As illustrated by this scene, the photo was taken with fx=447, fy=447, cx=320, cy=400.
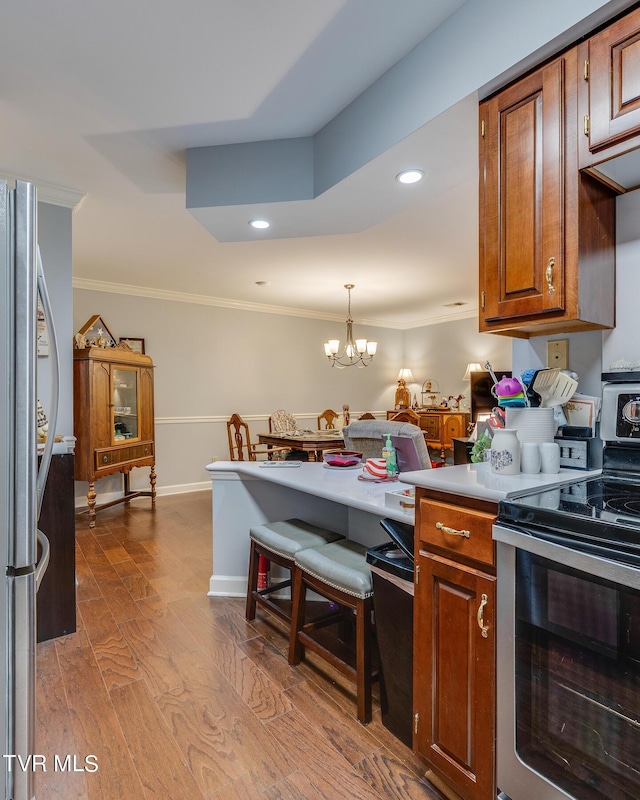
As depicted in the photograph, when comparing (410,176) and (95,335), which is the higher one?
(410,176)

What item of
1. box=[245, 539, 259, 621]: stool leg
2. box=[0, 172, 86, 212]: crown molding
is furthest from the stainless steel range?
box=[0, 172, 86, 212]: crown molding

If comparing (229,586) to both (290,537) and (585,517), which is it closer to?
(290,537)

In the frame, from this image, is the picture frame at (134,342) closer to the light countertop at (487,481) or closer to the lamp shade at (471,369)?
the lamp shade at (471,369)

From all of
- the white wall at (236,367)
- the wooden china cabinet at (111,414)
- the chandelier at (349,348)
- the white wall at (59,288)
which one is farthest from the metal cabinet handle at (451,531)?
the white wall at (236,367)

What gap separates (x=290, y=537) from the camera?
7.18 ft

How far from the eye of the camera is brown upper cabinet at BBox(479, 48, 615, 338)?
4.34ft

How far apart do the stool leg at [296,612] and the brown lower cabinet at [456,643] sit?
0.71 metres

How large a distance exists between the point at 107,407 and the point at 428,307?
463cm

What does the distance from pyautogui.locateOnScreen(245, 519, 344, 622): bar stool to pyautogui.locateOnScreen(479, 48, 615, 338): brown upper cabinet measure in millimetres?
1275

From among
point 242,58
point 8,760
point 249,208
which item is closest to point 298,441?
point 249,208

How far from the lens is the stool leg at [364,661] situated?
65.3 inches

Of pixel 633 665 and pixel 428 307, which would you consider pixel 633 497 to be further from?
pixel 428 307

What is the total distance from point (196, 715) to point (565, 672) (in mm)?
1382

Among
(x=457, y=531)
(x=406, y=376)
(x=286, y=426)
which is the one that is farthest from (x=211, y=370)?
(x=457, y=531)
